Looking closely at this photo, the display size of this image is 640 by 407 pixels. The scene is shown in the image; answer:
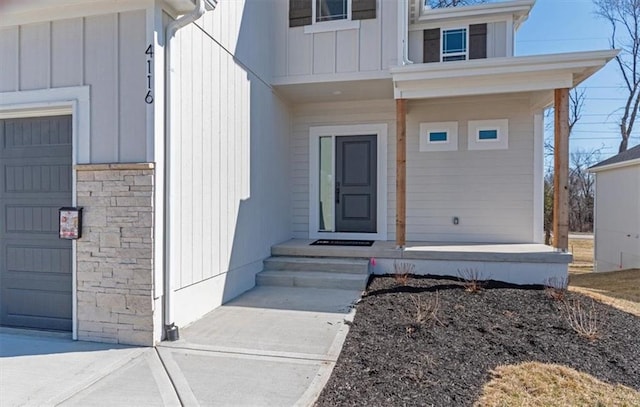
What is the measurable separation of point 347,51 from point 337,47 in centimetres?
19

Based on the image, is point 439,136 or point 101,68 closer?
point 101,68

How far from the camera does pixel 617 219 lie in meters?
10.6

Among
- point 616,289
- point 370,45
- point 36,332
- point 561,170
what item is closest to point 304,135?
point 370,45

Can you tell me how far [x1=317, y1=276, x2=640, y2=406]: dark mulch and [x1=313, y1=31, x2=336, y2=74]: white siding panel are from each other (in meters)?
3.74

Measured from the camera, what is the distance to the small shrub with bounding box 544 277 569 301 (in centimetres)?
468

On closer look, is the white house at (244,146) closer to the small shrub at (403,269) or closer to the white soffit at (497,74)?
Result: the white soffit at (497,74)

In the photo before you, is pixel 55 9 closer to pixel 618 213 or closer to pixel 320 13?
pixel 320 13

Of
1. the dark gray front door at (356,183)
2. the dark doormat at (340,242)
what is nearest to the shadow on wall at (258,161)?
the dark doormat at (340,242)

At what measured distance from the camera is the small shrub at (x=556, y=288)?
468 centimetres

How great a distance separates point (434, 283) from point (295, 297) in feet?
6.29

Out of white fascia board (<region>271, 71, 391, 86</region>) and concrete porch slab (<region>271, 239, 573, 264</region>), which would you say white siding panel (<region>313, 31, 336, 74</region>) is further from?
concrete porch slab (<region>271, 239, 573, 264</region>)

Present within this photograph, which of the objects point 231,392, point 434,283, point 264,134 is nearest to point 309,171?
point 264,134

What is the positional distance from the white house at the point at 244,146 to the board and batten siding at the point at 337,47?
0.03m

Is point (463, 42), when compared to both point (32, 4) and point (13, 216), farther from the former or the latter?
point (13, 216)
